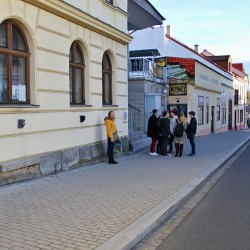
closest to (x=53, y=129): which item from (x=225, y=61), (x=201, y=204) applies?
(x=201, y=204)

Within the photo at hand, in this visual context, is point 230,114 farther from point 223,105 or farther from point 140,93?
point 140,93

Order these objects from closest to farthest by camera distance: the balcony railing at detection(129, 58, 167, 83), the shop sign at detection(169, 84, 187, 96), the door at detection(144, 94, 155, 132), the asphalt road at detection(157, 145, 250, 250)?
the asphalt road at detection(157, 145, 250, 250) → the door at detection(144, 94, 155, 132) → the balcony railing at detection(129, 58, 167, 83) → the shop sign at detection(169, 84, 187, 96)

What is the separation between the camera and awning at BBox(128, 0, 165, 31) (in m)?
16.8

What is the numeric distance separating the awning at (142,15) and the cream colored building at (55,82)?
314 cm

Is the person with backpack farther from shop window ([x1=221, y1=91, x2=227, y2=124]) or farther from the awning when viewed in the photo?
shop window ([x1=221, y1=91, x2=227, y2=124])

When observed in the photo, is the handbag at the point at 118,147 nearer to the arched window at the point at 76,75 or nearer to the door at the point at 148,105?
the arched window at the point at 76,75

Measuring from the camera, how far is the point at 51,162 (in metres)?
9.73

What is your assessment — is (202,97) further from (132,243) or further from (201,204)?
(132,243)

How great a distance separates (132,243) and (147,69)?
1581cm

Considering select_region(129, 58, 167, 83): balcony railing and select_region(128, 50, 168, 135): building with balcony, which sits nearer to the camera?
select_region(128, 50, 168, 135): building with balcony

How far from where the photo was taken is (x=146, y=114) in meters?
19.5

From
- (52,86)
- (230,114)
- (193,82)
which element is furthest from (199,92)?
(52,86)

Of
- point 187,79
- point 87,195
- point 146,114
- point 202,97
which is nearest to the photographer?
point 87,195

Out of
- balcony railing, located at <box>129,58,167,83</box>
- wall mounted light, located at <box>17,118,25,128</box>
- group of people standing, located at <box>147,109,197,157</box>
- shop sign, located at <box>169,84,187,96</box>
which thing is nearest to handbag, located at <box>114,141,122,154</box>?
group of people standing, located at <box>147,109,197,157</box>
